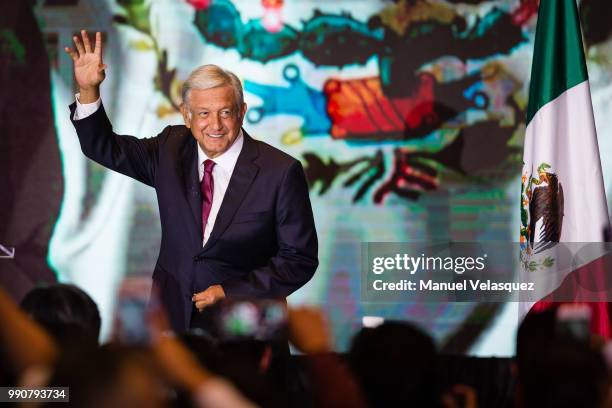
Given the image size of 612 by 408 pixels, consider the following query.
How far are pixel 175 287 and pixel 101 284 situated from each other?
182 cm

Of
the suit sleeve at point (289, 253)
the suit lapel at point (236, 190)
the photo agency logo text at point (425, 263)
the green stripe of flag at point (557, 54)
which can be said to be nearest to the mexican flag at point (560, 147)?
the green stripe of flag at point (557, 54)

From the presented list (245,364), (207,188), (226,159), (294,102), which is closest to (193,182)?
(207,188)

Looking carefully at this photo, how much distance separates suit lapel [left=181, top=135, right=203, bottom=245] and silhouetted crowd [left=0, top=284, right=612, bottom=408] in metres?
1.59

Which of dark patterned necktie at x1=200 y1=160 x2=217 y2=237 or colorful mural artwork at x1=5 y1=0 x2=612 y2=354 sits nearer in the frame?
dark patterned necktie at x1=200 y1=160 x2=217 y2=237

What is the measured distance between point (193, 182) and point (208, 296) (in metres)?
0.60

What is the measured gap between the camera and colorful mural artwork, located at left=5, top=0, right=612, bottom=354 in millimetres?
5480

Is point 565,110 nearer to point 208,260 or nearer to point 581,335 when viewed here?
point 208,260

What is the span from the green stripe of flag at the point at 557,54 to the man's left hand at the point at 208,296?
6.99ft

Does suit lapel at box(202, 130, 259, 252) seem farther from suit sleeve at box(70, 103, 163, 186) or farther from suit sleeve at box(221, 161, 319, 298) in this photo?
suit sleeve at box(70, 103, 163, 186)

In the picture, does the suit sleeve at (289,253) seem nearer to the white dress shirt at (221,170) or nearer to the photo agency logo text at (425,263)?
the white dress shirt at (221,170)

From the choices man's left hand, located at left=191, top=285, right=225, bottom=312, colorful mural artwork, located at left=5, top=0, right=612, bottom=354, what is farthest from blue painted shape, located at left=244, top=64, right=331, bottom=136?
man's left hand, located at left=191, top=285, right=225, bottom=312

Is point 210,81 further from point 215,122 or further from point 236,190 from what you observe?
point 236,190

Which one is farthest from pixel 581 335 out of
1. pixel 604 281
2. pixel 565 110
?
pixel 565 110

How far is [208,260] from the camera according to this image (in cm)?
393
